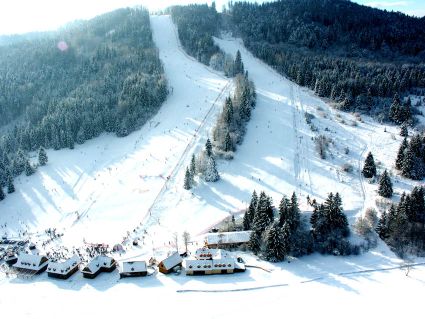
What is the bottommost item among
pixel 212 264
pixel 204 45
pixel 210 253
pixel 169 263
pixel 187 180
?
pixel 169 263

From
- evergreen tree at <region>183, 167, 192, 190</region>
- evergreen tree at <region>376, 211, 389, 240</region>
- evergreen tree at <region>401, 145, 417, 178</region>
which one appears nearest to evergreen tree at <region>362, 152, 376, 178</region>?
evergreen tree at <region>401, 145, 417, 178</region>

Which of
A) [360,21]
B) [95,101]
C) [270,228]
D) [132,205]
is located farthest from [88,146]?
[360,21]

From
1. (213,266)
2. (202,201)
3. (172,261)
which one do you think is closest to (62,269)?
(172,261)

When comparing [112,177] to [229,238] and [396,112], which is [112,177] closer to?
[229,238]

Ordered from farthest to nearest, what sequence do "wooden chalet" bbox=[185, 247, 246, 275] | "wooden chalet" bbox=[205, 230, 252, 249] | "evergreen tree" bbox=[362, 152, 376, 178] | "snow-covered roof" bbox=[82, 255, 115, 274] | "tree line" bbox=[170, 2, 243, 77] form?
"tree line" bbox=[170, 2, 243, 77] → "evergreen tree" bbox=[362, 152, 376, 178] → "wooden chalet" bbox=[205, 230, 252, 249] → "snow-covered roof" bbox=[82, 255, 115, 274] → "wooden chalet" bbox=[185, 247, 246, 275]

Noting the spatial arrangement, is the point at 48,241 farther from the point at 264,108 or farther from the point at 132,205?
the point at 264,108

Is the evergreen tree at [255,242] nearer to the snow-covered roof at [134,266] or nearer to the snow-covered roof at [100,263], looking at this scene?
the snow-covered roof at [134,266]

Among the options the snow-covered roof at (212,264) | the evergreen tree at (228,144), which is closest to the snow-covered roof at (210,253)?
the snow-covered roof at (212,264)

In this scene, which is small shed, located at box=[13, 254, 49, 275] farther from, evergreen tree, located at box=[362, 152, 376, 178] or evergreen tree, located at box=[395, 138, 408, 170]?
evergreen tree, located at box=[395, 138, 408, 170]
